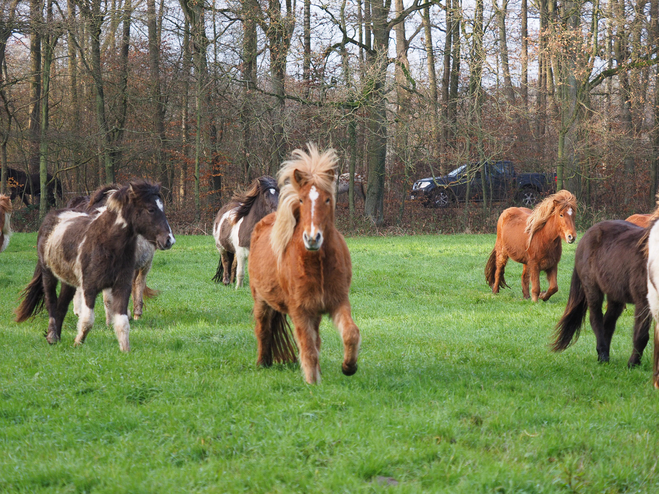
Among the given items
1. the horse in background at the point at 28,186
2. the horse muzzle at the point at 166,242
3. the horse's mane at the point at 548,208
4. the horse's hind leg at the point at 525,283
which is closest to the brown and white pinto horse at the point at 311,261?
the horse muzzle at the point at 166,242

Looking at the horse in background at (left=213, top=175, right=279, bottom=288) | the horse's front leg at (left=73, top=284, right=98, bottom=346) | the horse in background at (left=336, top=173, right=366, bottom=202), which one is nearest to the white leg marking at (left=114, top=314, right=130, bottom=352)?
the horse's front leg at (left=73, top=284, right=98, bottom=346)

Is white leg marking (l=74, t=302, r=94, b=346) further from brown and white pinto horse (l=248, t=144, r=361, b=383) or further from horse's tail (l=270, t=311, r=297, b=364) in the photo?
brown and white pinto horse (l=248, t=144, r=361, b=383)

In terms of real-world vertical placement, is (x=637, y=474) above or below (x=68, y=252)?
below

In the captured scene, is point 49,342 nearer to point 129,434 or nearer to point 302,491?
point 129,434

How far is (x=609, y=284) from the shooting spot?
669 centimetres

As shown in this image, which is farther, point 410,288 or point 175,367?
point 410,288

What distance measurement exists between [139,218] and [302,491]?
14.8 ft

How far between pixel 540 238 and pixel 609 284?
4989mm

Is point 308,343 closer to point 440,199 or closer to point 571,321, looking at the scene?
point 571,321

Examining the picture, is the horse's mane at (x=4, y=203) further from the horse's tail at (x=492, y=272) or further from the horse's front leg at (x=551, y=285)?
the horse's front leg at (x=551, y=285)

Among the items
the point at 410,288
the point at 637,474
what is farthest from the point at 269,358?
the point at 410,288

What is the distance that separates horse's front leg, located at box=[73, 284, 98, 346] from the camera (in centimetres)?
698

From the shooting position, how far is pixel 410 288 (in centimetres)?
1304

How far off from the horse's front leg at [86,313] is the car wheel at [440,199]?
18.9 m
